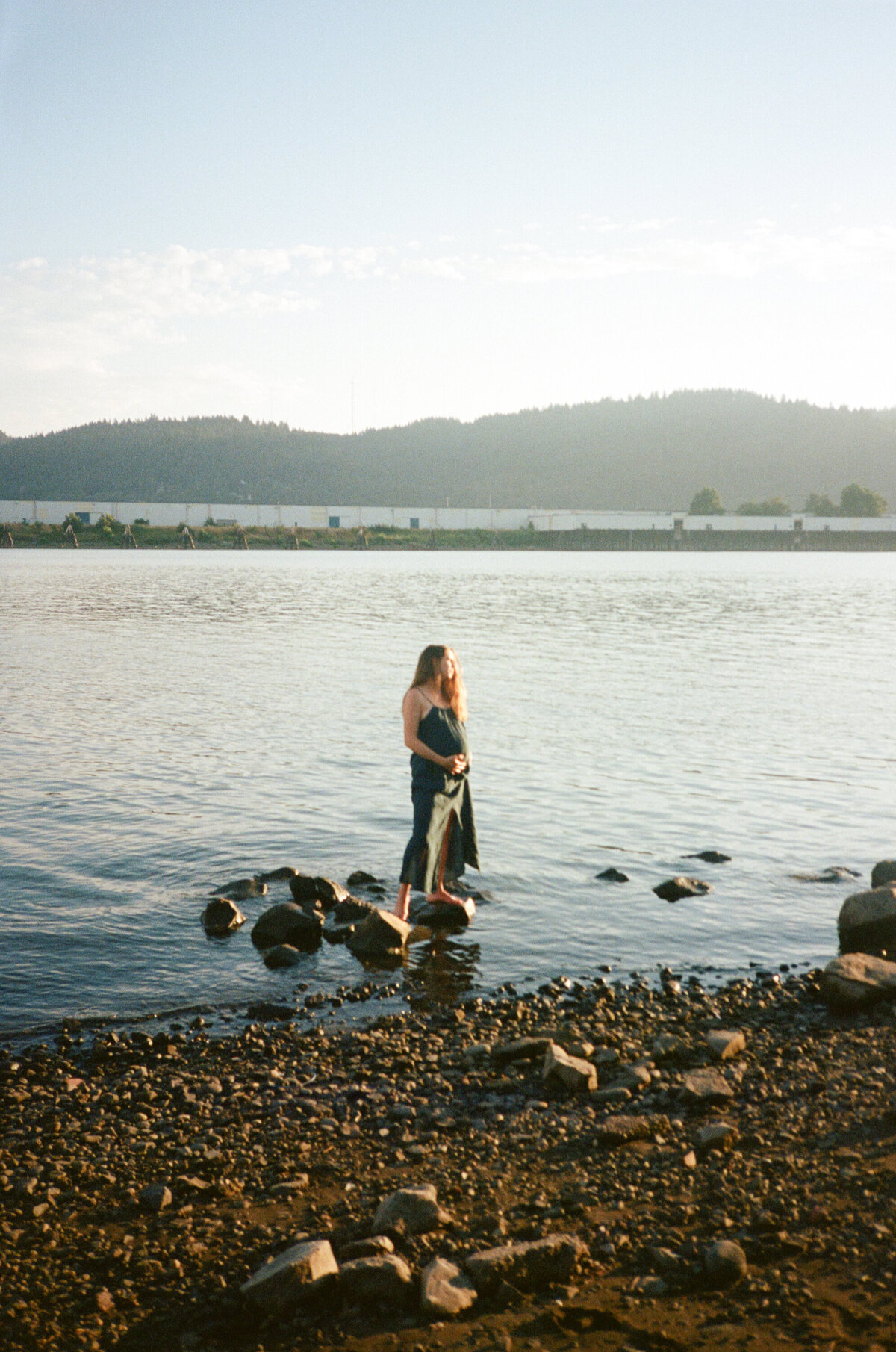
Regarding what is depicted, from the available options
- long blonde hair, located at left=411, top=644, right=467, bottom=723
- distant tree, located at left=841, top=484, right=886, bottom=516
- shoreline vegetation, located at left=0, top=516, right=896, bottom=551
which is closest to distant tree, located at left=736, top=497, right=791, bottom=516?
shoreline vegetation, located at left=0, top=516, right=896, bottom=551

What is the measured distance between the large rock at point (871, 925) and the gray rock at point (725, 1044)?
7.50 ft

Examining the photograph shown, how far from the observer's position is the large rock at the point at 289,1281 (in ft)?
13.6

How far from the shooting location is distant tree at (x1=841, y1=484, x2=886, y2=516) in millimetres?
189125

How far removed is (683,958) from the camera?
8.52 meters

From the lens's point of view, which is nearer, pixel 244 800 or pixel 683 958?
pixel 683 958

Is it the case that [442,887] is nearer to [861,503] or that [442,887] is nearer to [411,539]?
[411,539]

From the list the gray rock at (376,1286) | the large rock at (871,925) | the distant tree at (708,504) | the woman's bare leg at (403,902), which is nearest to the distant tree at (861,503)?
the distant tree at (708,504)

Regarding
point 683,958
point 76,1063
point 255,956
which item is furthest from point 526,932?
point 76,1063

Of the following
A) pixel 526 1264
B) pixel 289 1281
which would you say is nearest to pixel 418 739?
pixel 526 1264

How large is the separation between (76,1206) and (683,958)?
16.1 feet

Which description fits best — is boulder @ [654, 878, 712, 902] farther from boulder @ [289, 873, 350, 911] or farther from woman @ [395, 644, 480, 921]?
boulder @ [289, 873, 350, 911]

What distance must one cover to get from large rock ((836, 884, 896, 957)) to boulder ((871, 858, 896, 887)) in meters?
1.06

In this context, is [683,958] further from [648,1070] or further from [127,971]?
[127,971]

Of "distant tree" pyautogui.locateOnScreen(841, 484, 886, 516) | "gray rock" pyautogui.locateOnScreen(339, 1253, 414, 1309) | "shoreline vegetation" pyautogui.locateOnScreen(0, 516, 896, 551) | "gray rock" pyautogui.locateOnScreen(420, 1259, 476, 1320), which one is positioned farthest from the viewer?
"distant tree" pyautogui.locateOnScreen(841, 484, 886, 516)
